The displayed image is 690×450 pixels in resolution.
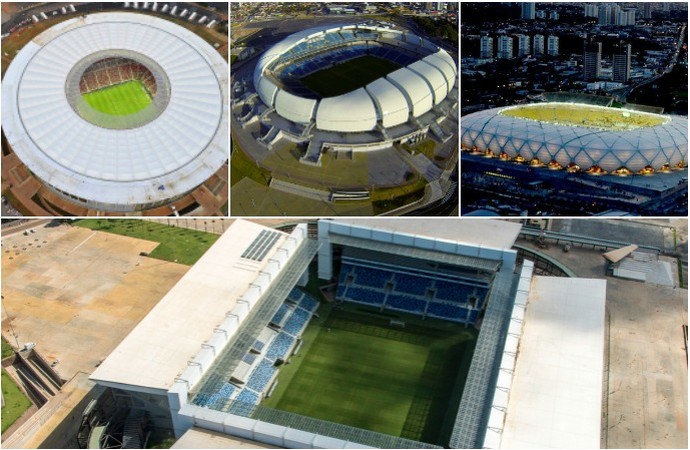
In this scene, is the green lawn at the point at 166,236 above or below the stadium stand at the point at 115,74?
below

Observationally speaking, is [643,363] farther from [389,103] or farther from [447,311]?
[389,103]

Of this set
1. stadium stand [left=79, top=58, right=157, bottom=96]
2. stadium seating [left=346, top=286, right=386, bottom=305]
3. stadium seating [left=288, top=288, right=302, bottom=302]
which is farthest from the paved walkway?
stadium stand [left=79, top=58, right=157, bottom=96]

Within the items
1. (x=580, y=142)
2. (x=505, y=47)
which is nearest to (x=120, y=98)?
(x=505, y=47)

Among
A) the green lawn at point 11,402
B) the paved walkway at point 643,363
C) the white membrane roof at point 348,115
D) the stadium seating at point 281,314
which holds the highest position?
the white membrane roof at point 348,115

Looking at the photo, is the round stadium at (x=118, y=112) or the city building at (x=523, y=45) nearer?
the round stadium at (x=118, y=112)

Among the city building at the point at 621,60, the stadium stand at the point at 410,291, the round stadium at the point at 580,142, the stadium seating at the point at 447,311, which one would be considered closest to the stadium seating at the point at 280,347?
the stadium stand at the point at 410,291

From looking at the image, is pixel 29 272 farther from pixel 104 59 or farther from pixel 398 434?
pixel 398 434

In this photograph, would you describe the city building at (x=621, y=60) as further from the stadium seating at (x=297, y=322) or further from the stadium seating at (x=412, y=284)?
the stadium seating at (x=297, y=322)

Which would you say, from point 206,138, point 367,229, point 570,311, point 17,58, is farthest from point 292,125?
point 570,311
